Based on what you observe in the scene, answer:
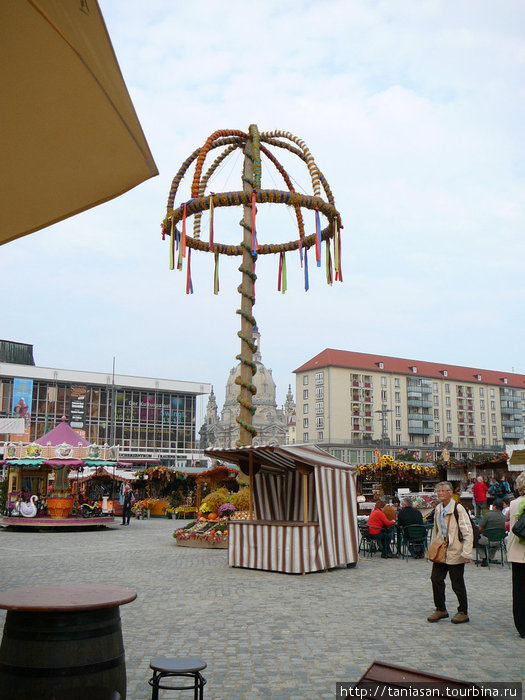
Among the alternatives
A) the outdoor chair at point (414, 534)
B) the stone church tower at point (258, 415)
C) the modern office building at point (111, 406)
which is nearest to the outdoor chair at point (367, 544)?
the outdoor chair at point (414, 534)

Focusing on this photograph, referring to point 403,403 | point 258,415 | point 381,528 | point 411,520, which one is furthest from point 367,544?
point 258,415

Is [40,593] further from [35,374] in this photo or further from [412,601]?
[35,374]

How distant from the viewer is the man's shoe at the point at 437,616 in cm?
740

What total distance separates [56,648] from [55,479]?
2451 centimetres

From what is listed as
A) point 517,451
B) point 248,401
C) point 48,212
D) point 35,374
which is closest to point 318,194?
point 248,401

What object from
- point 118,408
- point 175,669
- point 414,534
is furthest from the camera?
point 118,408

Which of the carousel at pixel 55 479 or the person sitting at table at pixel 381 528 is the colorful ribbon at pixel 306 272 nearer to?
the person sitting at table at pixel 381 528

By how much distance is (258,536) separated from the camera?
12.3 m

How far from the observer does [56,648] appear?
351cm

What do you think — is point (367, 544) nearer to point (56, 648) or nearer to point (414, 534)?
point (414, 534)

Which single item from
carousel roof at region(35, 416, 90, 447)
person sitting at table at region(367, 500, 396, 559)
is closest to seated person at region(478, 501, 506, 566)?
person sitting at table at region(367, 500, 396, 559)

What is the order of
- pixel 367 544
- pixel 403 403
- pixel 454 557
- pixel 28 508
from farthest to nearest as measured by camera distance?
pixel 403 403
pixel 28 508
pixel 367 544
pixel 454 557

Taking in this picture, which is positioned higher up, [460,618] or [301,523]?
[301,523]

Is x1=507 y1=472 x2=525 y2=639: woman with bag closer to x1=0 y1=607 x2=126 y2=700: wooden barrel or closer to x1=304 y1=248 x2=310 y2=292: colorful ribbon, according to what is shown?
x1=0 y1=607 x2=126 y2=700: wooden barrel
